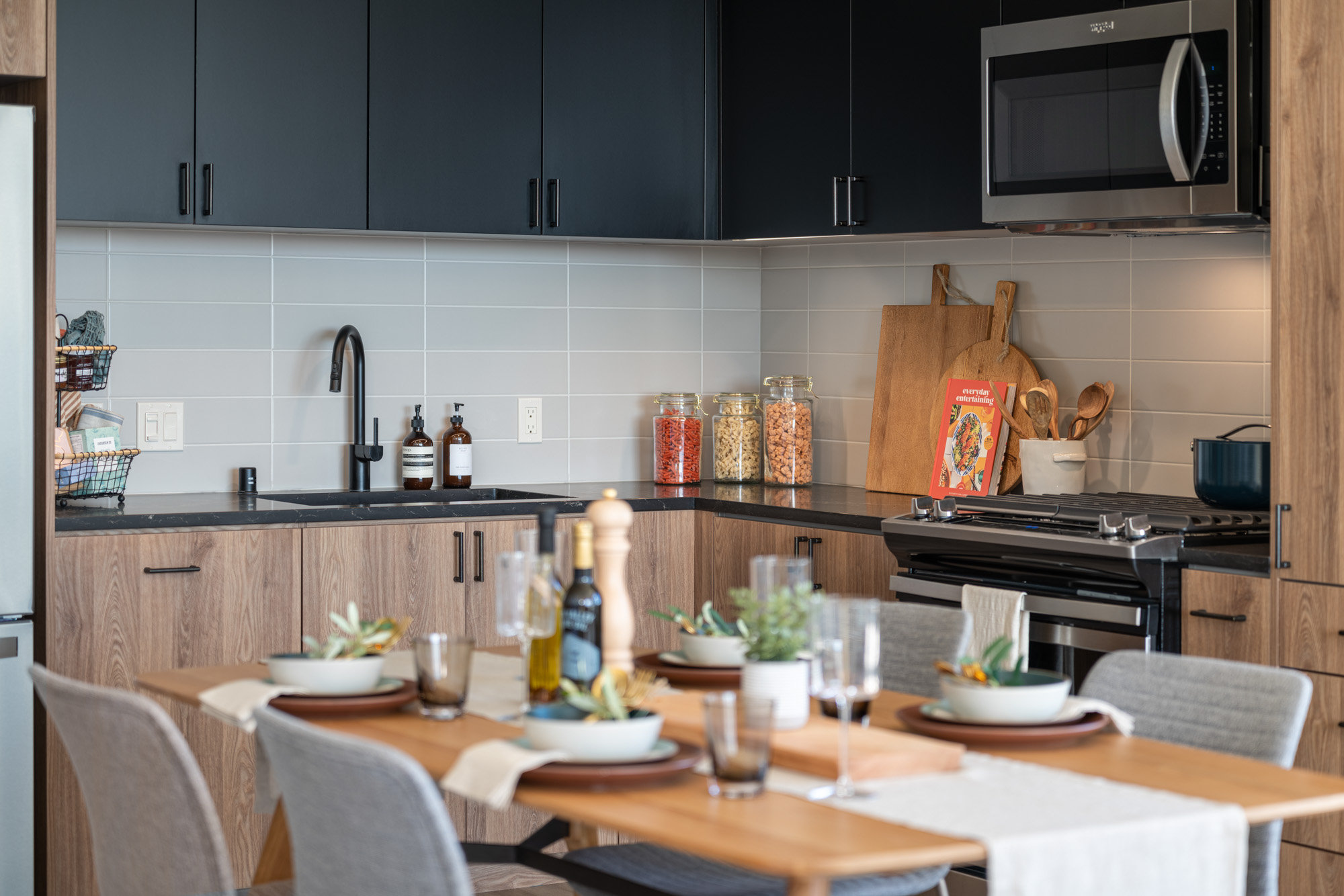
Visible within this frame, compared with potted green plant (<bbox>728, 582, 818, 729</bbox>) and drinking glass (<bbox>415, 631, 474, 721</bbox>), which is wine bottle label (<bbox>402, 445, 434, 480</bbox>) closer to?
drinking glass (<bbox>415, 631, 474, 721</bbox>)

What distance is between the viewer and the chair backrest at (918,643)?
2.54 meters

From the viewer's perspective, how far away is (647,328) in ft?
15.1

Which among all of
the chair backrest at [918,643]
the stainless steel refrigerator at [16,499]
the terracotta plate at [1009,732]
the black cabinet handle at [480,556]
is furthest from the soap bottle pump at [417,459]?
the terracotta plate at [1009,732]

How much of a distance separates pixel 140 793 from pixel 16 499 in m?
1.59

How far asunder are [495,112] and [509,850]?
220 centimetres

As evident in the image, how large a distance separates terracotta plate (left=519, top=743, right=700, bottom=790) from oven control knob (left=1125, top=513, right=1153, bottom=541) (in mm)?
1528

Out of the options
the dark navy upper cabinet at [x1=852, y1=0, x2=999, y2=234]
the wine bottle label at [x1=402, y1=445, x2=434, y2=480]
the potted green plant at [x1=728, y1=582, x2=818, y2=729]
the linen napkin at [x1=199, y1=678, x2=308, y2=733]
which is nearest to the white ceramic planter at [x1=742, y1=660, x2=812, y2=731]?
the potted green plant at [x1=728, y1=582, x2=818, y2=729]

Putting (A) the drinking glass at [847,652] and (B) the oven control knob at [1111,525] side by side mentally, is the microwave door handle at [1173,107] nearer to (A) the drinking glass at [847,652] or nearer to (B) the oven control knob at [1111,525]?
(B) the oven control knob at [1111,525]

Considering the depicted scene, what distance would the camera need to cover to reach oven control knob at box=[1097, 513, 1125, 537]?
3018 mm

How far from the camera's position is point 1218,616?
2904 mm

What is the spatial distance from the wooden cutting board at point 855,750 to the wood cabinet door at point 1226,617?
3.83 ft

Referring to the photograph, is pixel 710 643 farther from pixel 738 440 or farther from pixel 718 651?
pixel 738 440

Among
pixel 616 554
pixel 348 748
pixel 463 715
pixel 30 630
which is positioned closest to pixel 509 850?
pixel 463 715

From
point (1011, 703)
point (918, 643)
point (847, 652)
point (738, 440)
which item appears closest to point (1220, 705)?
point (1011, 703)
